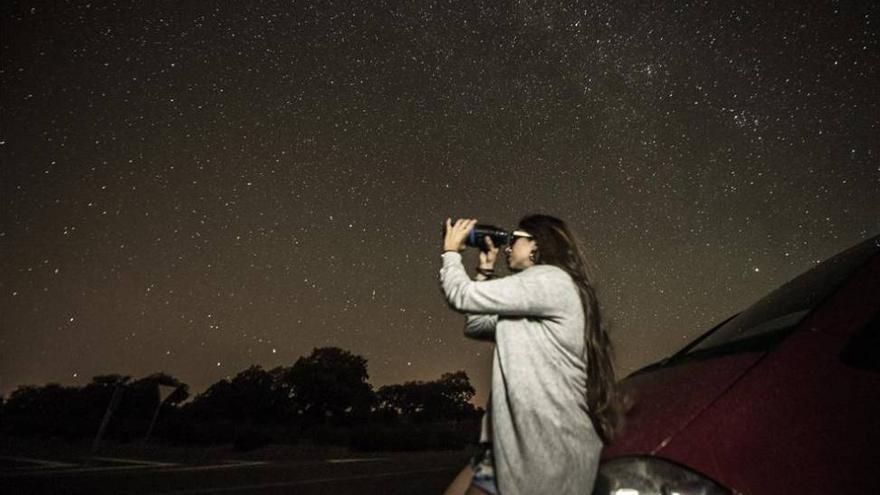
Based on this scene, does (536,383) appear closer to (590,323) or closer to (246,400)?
(590,323)

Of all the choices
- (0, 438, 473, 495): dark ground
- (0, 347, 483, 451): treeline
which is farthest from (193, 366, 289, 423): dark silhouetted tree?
(0, 438, 473, 495): dark ground

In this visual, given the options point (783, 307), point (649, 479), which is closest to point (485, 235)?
point (649, 479)

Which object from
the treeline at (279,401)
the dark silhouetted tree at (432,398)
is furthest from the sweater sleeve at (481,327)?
the dark silhouetted tree at (432,398)

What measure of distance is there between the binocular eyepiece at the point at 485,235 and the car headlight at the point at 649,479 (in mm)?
922

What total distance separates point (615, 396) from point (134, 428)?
118 ft

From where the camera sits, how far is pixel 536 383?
4.80 feet

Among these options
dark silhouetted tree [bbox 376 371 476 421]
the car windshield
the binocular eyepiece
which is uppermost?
the binocular eyepiece

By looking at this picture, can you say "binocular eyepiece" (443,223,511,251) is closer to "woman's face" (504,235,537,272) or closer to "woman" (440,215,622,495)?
"woman's face" (504,235,537,272)

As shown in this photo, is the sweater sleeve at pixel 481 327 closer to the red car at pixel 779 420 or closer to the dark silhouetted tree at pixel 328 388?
the red car at pixel 779 420

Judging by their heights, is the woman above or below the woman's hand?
below

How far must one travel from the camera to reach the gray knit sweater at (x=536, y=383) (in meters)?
1.36

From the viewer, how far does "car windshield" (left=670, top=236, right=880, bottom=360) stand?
63.1 inches

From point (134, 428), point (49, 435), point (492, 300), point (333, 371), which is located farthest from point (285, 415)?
point (492, 300)

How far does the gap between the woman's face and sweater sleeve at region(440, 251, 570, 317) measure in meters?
0.26
